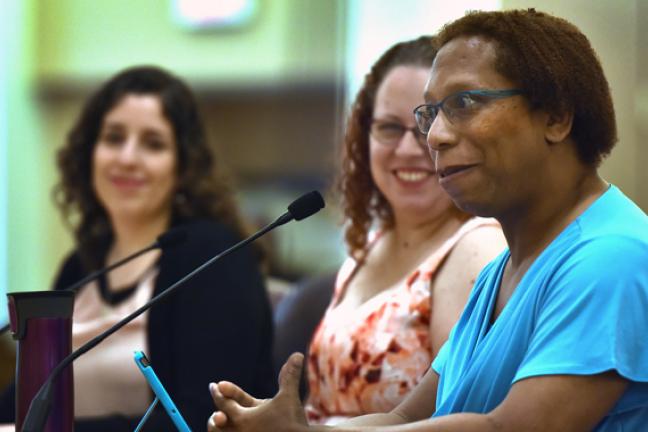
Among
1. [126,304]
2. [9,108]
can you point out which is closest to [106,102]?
[126,304]

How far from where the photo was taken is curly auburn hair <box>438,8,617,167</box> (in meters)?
1.36

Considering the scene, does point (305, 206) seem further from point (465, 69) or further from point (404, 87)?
point (404, 87)

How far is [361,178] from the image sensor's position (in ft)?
7.86

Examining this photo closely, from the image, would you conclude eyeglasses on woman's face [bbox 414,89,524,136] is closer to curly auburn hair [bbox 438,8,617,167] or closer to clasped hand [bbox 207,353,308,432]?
curly auburn hair [bbox 438,8,617,167]

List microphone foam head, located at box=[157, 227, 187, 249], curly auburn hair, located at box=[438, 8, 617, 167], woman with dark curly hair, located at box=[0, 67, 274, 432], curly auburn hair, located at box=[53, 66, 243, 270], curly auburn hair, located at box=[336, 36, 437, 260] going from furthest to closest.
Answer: curly auburn hair, located at box=[53, 66, 243, 270]
woman with dark curly hair, located at box=[0, 67, 274, 432]
curly auburn hair, located at box=[336, 36, 437, 260]
microphone foam head, located at box=[157, 227, 187, 249]
curly auburn hair, located at box=[438, 8, 617, 167]

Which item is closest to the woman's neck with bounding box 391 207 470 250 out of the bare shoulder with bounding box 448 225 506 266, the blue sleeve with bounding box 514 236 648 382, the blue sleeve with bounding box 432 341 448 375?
the bare shoulder with bounding box 448 225 506 266

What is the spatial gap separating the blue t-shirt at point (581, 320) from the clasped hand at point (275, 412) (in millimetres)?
252

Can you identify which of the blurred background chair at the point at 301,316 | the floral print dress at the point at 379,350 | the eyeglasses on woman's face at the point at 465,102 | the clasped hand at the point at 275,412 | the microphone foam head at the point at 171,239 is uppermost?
the eyeglasses on woman's face at the point at 465,102

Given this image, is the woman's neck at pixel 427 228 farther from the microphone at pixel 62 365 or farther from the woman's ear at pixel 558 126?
the woman's ear at pixel 558 126

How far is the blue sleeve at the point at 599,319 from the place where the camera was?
1.23 m

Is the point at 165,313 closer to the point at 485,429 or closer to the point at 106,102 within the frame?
the point at 106,102

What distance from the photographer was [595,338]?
123 centimetres

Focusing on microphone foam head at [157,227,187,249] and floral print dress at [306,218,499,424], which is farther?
floral print dress at [306,218,499,424]

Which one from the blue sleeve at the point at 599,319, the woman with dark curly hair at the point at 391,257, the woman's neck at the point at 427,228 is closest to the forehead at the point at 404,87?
the woman with dark curly hair at the point at 391,257
